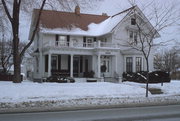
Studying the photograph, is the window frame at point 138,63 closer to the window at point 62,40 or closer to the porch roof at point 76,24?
the porch roof at point 76,24

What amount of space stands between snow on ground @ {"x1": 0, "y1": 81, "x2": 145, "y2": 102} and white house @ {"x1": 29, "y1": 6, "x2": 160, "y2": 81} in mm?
12941

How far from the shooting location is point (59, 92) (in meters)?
18.3

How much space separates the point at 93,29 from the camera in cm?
3816

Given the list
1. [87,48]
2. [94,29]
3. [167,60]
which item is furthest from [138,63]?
[167,60]

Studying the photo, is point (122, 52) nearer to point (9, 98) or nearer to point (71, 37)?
point (71, 37)

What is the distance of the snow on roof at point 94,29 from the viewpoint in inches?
1369

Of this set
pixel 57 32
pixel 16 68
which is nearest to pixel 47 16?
pixel 57 32

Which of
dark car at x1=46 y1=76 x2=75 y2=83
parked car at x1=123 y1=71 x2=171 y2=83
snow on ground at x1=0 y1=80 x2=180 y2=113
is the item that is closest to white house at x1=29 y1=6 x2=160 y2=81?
dark car at x1=46 y1=76 x2=75 y2=83

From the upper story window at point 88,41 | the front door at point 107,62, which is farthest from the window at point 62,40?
the front door at point 107,62

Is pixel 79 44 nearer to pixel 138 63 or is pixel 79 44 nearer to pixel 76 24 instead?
pixel 76 24

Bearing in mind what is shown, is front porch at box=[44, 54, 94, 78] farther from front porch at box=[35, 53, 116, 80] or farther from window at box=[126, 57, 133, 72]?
window at box=[126, 57, 133, 72]

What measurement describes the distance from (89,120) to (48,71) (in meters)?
22.0

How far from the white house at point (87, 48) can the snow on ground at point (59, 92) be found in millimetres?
12941

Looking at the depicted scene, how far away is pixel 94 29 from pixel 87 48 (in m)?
5.42
